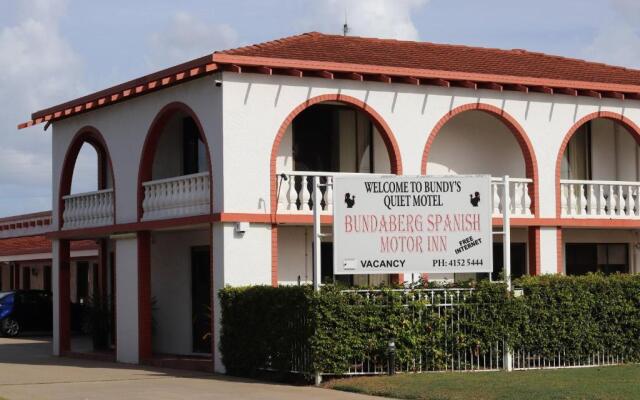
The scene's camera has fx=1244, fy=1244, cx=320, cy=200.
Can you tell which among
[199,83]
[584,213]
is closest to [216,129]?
[199,83]

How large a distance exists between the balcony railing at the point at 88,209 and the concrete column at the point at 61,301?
80 cm

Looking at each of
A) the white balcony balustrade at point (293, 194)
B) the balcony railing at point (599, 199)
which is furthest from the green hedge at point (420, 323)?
the balcony railing at point (599, 199)

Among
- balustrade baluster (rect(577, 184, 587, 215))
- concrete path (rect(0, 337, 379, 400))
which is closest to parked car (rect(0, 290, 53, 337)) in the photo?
concrete path (rect(0, 337, 379, 400))

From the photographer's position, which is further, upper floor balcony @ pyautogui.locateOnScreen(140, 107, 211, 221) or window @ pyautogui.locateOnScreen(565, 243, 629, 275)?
window @ pyautogui.locateOnScreen(565, 243, 629, 275)

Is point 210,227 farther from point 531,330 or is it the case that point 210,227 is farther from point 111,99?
point 531,330

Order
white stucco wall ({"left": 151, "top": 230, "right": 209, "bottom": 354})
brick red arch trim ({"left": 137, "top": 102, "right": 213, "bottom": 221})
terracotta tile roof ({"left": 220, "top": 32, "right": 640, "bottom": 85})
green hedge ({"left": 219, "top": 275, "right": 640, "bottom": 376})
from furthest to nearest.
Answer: white stucco wall ({"left": 151, "top": 230, "right": 209, "bottom": 354})
brick red arch trim ({"left": 137, "top": 102, "right": 213, "bottom": 221})
terracotta tile roof ({"left": 220, "top": 32, "right": 640, "bottom": 85})
green hedge ({"left": 219, "top": 275, "right": 640, "bottom": 376})

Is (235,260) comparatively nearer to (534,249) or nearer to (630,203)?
(534,249)

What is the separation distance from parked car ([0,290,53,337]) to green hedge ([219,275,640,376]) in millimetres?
17766

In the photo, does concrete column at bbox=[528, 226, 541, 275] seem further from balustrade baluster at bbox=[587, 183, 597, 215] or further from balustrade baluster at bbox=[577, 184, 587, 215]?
balustrade baluster at bbox=[587, 183, 597, 215]

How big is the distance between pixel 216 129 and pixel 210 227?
1912mm

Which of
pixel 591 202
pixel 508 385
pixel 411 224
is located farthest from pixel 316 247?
pixel 591 202

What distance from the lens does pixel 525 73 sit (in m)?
27.5

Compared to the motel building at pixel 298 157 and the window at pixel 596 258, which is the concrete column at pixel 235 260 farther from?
the window at pixel 596 258

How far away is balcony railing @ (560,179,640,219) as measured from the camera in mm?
27594
